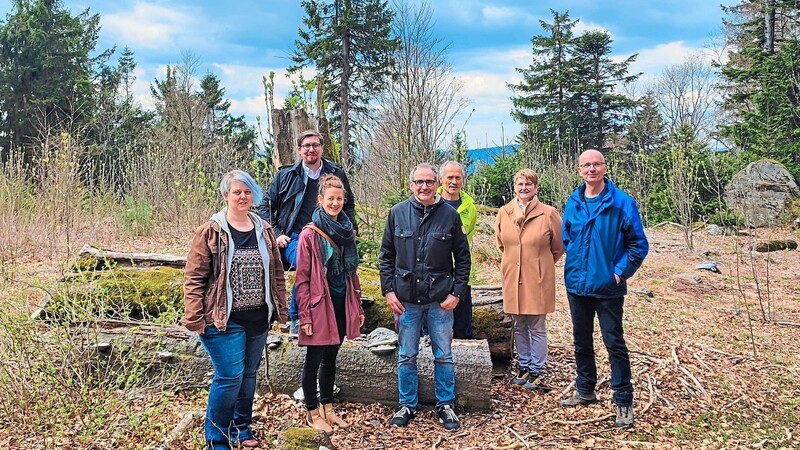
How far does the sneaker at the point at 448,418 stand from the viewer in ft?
12.4

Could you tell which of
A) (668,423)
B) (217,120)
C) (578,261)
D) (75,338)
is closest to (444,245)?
(578,261)

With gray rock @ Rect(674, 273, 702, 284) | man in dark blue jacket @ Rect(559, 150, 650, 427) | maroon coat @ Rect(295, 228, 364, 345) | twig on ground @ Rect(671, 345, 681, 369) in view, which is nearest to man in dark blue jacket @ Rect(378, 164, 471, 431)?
maroon coat @ Rect(295, 228, 364, 345)

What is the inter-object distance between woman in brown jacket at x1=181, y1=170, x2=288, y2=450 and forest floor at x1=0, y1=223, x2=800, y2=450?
14.9 inches

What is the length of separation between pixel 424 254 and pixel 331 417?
1.30 metres

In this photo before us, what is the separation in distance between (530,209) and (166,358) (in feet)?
10.3

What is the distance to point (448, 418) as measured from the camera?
3799 mm

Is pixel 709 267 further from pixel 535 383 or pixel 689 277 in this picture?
pixel 535 383

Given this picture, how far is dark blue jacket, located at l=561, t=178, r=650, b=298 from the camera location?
3.71m

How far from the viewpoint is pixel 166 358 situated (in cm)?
416

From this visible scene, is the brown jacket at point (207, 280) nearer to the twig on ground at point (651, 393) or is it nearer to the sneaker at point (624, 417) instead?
the sneaker at point (624, 417)

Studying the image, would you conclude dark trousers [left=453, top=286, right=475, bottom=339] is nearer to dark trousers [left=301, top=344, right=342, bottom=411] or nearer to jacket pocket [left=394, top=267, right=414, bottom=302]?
jacket pocket [left=394, top=267, right=414, bottom=302]

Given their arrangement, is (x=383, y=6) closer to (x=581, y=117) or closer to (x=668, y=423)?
(x=581, y=117)

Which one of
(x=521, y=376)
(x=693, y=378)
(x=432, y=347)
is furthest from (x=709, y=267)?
(x=432, y=347)

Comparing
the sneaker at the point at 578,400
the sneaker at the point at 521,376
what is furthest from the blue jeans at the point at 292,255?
the sneaker at the point at 578,400
